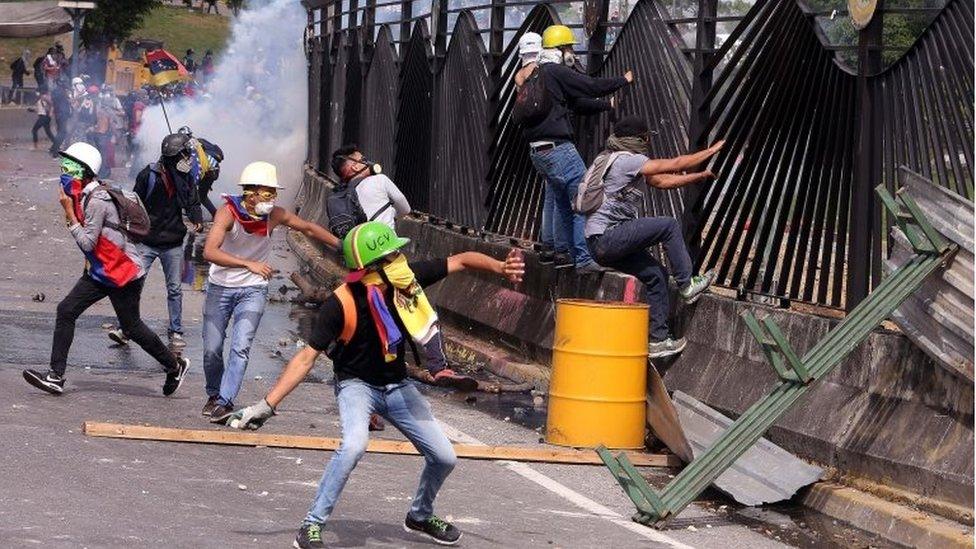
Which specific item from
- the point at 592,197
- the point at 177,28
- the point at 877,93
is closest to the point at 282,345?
the point at 592,197

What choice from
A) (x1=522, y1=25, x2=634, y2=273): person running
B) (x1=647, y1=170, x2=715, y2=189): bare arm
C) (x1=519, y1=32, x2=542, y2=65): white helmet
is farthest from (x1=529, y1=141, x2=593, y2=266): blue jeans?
(x1=647, y1=170, x2=715, y2=189): bare arm

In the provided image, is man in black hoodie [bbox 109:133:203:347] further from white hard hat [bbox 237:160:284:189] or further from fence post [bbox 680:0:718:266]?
fence post [bbox 680:0:718:266]

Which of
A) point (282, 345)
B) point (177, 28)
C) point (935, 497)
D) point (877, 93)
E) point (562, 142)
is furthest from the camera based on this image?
point (177, 28)

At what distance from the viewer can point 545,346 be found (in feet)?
45.8

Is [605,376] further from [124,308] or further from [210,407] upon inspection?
[124,308]

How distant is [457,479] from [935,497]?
2.58 m

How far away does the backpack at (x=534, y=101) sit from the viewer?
Answer: 45.2 ft

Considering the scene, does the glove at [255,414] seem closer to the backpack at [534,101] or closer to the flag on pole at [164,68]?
the backpack at [534,101]

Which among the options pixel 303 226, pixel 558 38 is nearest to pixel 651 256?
pixel 303 226

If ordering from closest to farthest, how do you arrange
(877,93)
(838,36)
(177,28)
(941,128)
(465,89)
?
1. (941,128)
2. (877,93)
3. (838,36)
4. (465,89)
5. (177,28)

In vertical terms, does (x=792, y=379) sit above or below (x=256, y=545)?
above

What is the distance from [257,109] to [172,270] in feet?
91.1

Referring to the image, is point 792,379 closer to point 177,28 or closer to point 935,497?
point 935,497

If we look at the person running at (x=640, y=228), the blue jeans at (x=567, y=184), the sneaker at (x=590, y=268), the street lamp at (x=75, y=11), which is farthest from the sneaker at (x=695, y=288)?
the street lamp at (x=75, y=11)
